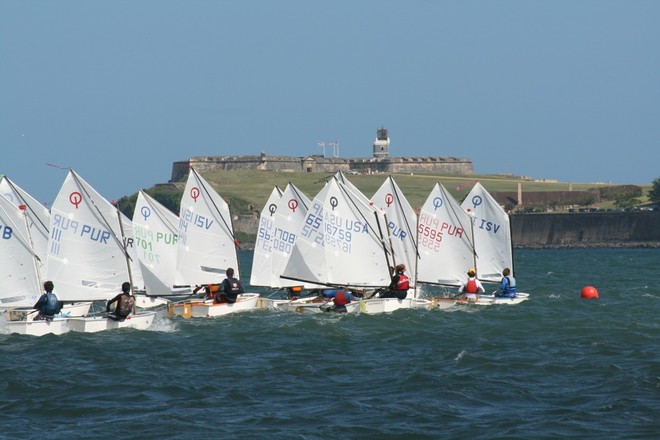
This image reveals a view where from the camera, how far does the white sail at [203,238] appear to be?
40750 mm

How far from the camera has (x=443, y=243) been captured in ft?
137

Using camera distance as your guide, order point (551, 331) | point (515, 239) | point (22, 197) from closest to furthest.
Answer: point (551, 331)
point (22, 197)
point (515, 239)

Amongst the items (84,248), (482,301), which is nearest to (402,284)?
(482,301)

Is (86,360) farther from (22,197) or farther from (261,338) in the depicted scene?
(22,197)

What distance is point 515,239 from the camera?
162 meters

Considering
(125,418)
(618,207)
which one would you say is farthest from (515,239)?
(125,418)

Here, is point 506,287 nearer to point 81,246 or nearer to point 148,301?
point 148,301

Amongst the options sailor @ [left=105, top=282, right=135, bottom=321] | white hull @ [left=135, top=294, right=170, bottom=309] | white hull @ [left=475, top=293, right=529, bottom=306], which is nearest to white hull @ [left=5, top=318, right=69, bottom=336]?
sailor @ [left=105, top=282, right=135, bottom=321]

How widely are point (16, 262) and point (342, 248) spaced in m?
10.2

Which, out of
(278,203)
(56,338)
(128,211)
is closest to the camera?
(56,338)

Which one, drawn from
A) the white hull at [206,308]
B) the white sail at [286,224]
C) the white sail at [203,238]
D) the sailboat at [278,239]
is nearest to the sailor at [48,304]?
the white hull at [206,308]

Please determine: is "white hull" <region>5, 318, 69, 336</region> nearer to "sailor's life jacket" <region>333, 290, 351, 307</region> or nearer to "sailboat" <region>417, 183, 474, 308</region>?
"sailor's life jacket" <region>333, 290, 351, 307</region>

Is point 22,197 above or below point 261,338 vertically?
above

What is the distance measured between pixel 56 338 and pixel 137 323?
2.10 metres
